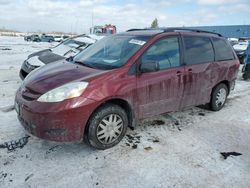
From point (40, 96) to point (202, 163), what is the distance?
2.32 metres

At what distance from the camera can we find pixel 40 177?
2.82 m

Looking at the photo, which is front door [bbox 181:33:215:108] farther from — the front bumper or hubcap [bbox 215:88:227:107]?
the front bumper

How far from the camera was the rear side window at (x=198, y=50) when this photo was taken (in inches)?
169

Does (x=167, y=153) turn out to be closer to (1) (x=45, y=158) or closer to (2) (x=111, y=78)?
(2) (x=111, y=78)

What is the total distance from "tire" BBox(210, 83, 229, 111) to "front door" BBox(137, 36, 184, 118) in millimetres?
1213

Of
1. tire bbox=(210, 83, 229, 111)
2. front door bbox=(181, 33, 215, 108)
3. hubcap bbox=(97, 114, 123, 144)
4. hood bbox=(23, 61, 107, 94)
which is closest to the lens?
hood bbox=(23, 61, 107, 94)

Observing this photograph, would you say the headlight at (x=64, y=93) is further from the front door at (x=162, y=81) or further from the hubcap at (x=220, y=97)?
the hubcap at (x=220, y=97)

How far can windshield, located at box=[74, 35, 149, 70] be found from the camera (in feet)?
12.0

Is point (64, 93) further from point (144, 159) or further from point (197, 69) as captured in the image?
point (197, 69)

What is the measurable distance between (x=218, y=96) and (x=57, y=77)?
3470 millimetres

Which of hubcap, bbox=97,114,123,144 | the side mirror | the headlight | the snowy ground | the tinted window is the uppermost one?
the tinted window

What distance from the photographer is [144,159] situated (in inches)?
129

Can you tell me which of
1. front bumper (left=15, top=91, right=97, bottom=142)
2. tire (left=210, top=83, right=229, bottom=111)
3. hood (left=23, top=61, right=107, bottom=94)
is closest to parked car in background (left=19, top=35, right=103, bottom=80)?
hood (left=23, top=61, right=107, bottom=94)

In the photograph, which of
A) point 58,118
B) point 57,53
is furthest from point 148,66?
point 57,53
